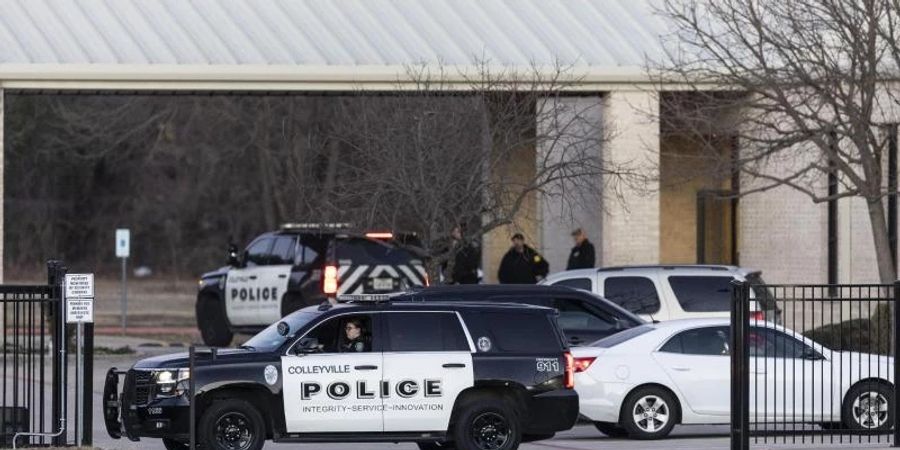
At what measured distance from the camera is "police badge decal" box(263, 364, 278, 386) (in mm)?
15762

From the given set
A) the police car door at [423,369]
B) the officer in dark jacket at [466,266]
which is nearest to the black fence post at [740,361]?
the police car door at [423,369]

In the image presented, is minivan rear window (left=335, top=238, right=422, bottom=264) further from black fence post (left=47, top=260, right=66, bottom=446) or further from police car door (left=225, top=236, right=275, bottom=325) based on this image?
black fence post (left=47, top=260, right=66, bottom=446)

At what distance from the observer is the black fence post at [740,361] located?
15.4 metres

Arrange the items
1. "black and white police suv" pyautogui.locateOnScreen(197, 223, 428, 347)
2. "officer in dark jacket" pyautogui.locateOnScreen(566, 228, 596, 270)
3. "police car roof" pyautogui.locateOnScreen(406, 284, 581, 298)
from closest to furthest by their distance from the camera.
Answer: "police car roof" pyautogui.locateOnScreen(406, 284, 581, 298)
"black and white police suv" pyautogui.locateOnScreen(197, 223, 428, 347)
"officer in dark jacket" pyautogui.locateOnScreen(566, 228, 596, 270)

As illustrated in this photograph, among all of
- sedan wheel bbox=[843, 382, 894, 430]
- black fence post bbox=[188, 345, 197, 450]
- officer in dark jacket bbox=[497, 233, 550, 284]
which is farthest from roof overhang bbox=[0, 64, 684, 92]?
black fence post bbox=[188, 345, 197, 450]

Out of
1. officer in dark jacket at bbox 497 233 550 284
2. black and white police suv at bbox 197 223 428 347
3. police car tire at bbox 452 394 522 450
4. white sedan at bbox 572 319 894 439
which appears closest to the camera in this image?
police car tire at bbox 452 394 522 450

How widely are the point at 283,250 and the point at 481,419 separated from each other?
13370mm

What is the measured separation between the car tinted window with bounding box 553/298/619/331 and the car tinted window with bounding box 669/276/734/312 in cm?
301

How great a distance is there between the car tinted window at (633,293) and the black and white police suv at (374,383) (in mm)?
7130

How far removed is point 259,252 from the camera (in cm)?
2962

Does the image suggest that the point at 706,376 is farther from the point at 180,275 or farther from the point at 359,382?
the point at 180,275

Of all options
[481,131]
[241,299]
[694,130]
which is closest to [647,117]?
[694,130]

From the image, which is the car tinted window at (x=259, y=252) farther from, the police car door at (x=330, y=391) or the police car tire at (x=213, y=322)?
the police car door at (x=330, y=391)

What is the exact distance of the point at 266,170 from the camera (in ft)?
171
